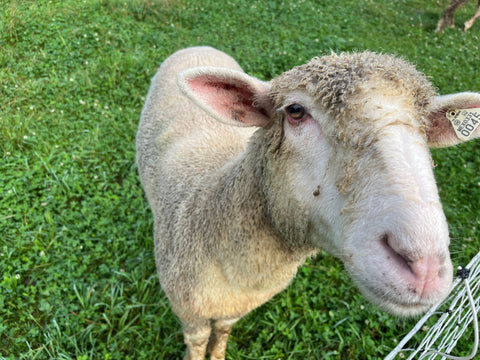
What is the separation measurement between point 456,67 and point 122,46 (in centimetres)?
675

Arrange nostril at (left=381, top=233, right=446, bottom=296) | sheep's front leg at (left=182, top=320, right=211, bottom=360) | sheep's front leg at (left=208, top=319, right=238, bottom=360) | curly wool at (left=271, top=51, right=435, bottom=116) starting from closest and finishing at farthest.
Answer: nostril at (left=381, top=233, right=446, bottom=296) → curly wool at (left=271, top=51, right=435, bottom=116) → sheep's front leg at (left=182, top=320, right=211, bottom=360) → sheep's front leg at (left=208, top=319, right=238, bottom=360)

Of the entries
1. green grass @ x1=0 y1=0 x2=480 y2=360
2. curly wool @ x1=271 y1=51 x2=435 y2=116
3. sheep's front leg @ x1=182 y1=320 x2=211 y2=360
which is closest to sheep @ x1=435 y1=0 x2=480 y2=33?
green grass @ x1=0 y1=0 x2=480 y2=360

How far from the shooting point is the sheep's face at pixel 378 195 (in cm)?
102

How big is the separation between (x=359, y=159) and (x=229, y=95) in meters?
0.79

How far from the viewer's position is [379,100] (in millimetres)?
1245

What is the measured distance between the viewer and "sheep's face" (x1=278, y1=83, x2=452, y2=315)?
3.35 feet

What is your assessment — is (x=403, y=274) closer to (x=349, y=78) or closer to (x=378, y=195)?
(x=378, y=195)

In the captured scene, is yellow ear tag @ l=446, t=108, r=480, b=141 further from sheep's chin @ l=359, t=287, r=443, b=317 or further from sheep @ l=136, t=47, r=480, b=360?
sheep's chin @ l=359, t=287, r=443, b=317

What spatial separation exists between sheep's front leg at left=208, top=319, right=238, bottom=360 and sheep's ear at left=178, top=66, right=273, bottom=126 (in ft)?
5.54

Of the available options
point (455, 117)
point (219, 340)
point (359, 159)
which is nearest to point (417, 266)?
point (359, 159)

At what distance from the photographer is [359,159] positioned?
1179 mm

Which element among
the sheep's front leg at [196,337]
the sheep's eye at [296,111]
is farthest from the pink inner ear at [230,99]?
the sheep's front leg at [196,337]

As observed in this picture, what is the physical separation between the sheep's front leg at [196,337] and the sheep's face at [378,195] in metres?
1.44

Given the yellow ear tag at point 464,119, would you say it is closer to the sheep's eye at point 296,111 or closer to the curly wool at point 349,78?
the curly wool at point 349,78
